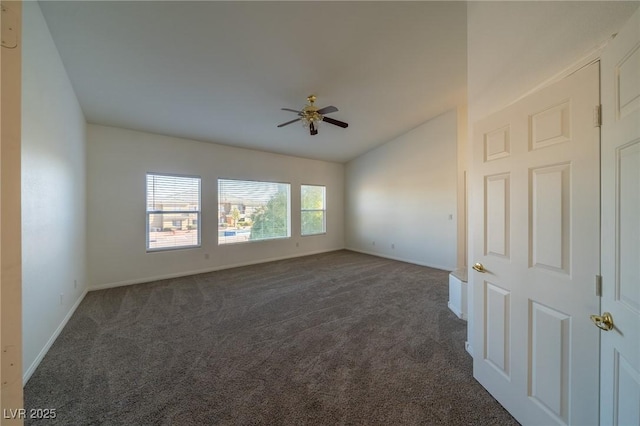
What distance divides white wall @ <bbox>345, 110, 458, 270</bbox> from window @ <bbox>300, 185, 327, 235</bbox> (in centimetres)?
97

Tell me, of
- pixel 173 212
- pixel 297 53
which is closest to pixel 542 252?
pixel 297 53

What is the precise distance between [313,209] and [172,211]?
3.64m

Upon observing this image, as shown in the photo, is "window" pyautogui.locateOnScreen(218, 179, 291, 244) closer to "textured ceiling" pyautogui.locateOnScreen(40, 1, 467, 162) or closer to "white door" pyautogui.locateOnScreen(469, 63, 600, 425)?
"textured ceiling" pyautogui.locateOnScreen(40, 1, 467, 162)

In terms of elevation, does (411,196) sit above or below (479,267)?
above

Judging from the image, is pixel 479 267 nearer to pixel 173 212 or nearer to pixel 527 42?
pixel 527 42

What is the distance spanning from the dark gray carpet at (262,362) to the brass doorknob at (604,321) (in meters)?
0.97

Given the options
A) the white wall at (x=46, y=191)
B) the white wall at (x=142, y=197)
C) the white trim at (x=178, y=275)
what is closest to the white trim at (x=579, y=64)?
the white wall at (x=46, y=191)

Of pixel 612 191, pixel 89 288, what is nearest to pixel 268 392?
pixel 612 191

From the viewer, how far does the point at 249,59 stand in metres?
2.80

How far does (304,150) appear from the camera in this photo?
20.4 ft

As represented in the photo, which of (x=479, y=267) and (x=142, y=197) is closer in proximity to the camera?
(x=479, y=267)

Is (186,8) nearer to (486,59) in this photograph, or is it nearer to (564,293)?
(486,59)

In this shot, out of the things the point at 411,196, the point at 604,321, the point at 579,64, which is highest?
the point at 579,64

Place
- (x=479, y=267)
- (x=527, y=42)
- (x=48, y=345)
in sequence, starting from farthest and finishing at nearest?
(x=48, y=345) → (x=479, y=267) → (x=527, y=42)
